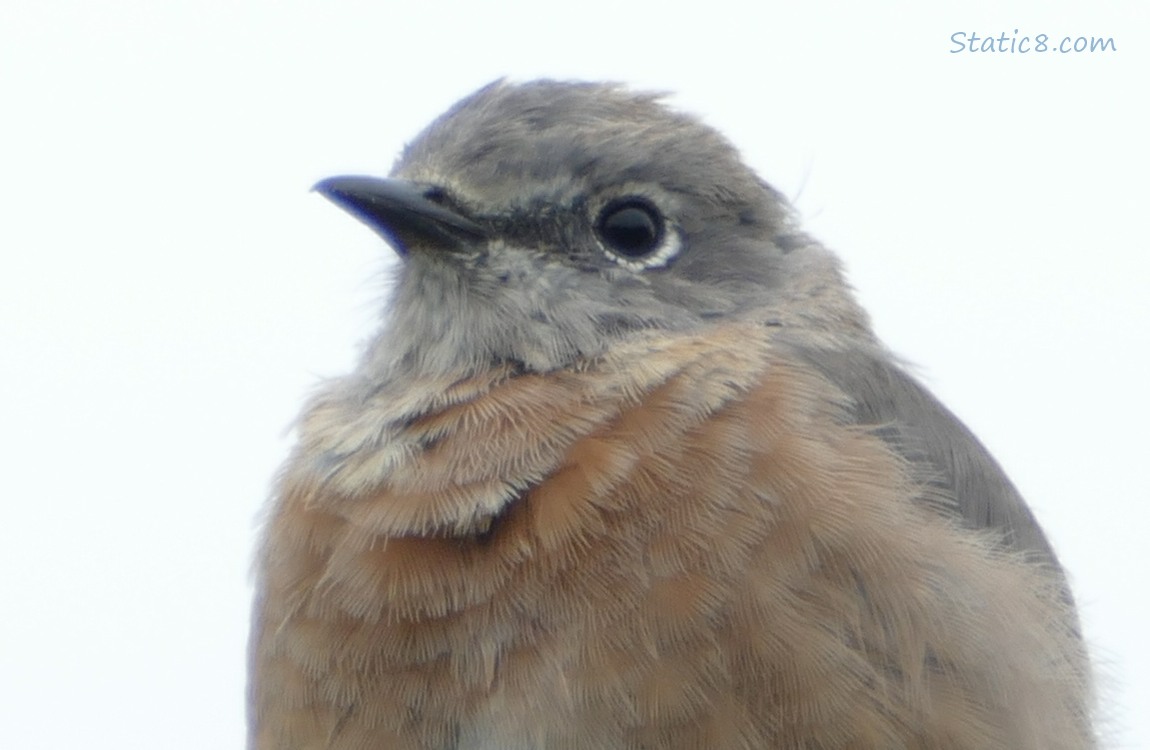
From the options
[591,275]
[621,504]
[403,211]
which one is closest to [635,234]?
[591,275]

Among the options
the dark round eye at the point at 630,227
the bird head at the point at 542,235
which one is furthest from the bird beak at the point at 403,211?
the dark round eye at the point at 630,227

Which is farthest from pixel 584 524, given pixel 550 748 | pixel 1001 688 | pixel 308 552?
pixel 1001 688

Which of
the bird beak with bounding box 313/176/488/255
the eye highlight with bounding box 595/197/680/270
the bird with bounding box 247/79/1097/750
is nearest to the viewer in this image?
the bird with bounding box 247/79/1097/750

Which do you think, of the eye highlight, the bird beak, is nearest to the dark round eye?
the eye highlight

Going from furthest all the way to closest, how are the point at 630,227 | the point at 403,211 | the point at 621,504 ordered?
1. the point at 630,227
2. the point at 403,211
3. the point at 621,504

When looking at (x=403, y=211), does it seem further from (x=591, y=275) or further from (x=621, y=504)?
(x=621, y=504)

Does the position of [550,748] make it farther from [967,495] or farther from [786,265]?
[786,265]

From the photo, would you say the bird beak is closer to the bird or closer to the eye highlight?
the bird

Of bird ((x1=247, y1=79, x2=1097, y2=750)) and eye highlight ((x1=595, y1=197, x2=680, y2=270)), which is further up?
eye highlight ((x1=595, y1=197, x2=680, y2=270))
